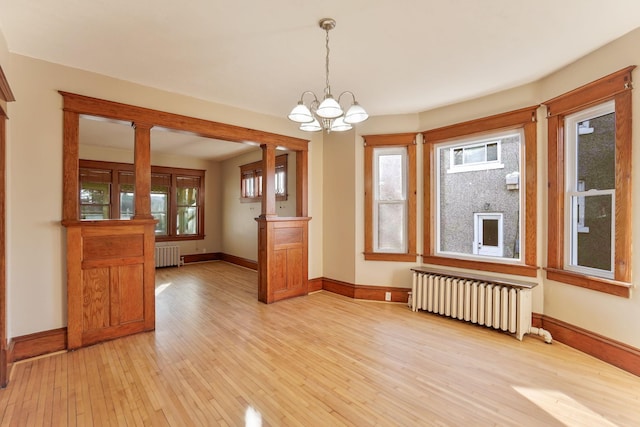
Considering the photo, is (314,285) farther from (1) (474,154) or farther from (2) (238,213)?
(2) (238,213)

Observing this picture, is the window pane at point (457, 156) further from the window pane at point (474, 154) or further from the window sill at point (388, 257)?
the window sill at point (388, 257)

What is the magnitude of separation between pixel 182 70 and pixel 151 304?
8.38 ft

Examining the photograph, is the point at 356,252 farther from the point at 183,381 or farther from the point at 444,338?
the point at 183,381

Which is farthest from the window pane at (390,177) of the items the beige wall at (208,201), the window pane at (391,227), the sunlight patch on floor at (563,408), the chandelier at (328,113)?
the beige wall at (208,201)

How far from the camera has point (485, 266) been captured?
3.75 m

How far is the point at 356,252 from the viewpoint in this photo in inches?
184

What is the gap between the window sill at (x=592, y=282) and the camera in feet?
8.44

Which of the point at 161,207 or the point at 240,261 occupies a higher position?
the point at 161,207

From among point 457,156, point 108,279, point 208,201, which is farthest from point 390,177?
point 208,201

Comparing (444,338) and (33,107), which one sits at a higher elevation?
(33,107)

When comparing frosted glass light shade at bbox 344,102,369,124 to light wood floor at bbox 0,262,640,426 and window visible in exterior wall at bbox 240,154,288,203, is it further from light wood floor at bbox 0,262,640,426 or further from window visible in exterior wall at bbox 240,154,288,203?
window visible in exterior wall at bbox 240,154,288,203

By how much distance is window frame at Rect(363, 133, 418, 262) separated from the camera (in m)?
4.38

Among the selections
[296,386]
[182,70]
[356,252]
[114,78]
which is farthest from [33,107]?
[356,252]

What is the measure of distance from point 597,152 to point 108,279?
5.04 m
